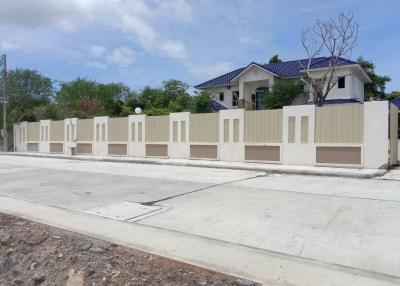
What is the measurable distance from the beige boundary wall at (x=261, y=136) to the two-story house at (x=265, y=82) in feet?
47.3

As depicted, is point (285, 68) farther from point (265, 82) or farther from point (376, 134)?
point (376, 134)

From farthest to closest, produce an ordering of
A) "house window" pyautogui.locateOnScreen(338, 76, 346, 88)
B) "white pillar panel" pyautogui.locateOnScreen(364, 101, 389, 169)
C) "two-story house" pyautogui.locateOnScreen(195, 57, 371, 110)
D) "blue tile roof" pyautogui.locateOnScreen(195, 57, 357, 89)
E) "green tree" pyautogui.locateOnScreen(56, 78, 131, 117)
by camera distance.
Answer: "green tree" pyautogui.locateOnScreen(56, 78, 131, 117), "blue tile roof" pyautogui.locateOnScreen(195, 57, 357, 89), "house window" pyautogui.locateOnScreen(338, 76, 346, 88), "two-story house" pyautogui.locateOnScreen(195, 57, 371, 110), "white pillar panel" pyautogui.locateOnScreen(364, 101, 389, 169)

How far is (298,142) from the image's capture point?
19.6 m

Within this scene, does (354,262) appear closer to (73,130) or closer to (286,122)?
(286,122)

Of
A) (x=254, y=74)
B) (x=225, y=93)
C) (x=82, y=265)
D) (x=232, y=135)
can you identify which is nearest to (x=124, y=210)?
(x=82, y=265)

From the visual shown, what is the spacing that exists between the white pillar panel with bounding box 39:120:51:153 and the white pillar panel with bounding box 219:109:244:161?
59.1 ft

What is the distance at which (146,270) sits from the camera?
5742mm

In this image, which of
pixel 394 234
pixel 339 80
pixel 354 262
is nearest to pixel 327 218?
pixel 394 234

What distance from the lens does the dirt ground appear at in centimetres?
550

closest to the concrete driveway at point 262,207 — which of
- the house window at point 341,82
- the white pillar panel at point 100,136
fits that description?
the white pillar panel at point 100,136

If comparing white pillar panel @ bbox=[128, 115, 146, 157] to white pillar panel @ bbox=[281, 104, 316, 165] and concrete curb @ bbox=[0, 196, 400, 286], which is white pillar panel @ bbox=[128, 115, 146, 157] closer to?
white pillar panel @ bbox=[281, 104, 316, 165]

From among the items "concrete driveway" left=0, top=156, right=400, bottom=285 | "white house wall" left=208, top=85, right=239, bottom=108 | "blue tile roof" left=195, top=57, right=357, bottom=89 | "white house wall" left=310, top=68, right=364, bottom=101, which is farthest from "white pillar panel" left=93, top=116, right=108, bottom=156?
"white house wall" left=310, top=68, right=364, bottom=101

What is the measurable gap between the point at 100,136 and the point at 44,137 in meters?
8.15

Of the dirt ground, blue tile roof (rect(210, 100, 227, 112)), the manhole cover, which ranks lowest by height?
the dirt ground
